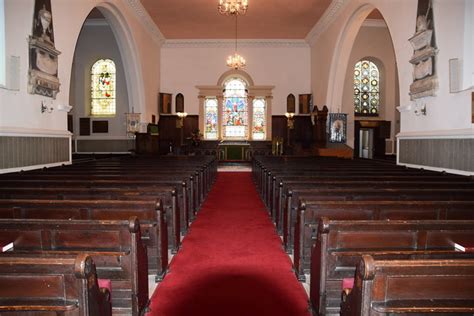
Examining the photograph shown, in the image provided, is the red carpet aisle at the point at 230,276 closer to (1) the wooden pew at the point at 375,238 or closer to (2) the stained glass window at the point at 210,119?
(1) the wooden pew at the point at 375,238

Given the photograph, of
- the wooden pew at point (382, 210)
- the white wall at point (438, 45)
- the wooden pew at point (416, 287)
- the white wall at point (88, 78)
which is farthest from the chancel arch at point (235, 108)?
the wooden pew at point (416, 287)

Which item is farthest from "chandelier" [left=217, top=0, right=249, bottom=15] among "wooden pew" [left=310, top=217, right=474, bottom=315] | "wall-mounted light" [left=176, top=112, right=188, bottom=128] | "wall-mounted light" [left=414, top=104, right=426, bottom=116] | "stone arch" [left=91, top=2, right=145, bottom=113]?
"wooden pew" [left=310, top=217, right=474, bottom=315]

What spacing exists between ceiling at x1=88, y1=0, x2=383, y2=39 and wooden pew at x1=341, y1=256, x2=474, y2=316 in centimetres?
1303

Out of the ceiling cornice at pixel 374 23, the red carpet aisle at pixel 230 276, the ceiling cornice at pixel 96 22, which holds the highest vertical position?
the ceiling cornice at pixel 96 22

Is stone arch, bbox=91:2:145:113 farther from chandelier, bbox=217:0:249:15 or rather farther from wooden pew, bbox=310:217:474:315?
wooden pew, bbox=310:217:474:315

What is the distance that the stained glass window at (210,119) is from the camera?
62.7 ft

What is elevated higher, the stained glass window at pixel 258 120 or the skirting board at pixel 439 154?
the stained glass window at pixel 258 120

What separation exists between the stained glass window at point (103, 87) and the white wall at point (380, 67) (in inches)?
413

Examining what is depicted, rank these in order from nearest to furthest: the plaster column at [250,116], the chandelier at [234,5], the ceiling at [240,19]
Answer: the chandelier at [234,5], the ceiling at [240,19], the plaster column at [250,116]

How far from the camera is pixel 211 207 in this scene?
23.3ft

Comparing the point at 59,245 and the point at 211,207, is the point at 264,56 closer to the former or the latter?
the point at 211,207

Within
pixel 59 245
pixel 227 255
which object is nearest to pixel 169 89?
pixel 227 255

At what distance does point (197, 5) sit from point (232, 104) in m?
6.57

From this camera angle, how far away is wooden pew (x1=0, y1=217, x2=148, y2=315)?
2.44m
